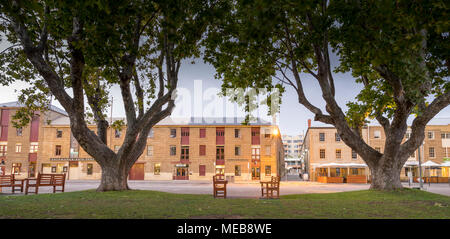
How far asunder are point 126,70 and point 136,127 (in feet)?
9.26

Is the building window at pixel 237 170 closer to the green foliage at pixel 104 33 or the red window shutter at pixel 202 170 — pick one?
the red window shutter at pixel 202 170

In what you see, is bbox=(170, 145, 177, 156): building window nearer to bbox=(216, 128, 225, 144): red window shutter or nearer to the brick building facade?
bbox=(216, 128, 225, 144): red window shutter

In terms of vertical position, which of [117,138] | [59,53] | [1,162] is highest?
[59,53]

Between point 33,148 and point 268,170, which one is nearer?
point 268,170

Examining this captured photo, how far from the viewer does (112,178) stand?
50.2 feet

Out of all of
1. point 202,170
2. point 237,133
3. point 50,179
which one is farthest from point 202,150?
point 50,179

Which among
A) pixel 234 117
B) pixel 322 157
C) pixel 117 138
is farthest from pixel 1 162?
pixel 322 157

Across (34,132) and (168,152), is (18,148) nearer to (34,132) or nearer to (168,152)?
(34,132)

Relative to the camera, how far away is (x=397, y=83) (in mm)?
14117

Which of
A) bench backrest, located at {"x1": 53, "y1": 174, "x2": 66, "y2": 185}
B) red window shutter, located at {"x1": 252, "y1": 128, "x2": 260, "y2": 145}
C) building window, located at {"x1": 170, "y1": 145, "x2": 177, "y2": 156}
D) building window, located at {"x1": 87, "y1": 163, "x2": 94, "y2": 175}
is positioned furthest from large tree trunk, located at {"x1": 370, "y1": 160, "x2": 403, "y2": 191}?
building window, located at {"x1": 87, "y1": 163, "x2": 94, "y2": 175}

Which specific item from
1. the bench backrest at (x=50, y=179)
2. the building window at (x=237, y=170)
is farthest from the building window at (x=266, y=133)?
the bench backrest at (x=50, y=179)

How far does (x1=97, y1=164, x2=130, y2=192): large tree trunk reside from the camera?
15180mm
